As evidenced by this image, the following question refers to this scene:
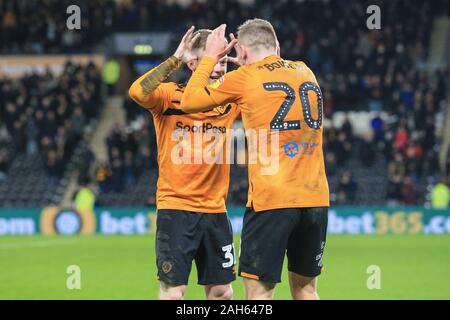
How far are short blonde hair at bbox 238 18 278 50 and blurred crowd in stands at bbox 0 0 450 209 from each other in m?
17.1

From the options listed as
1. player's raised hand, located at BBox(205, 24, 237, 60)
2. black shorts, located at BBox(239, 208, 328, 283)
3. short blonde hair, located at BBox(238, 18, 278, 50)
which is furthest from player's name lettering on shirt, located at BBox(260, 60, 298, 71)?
black shorts, located at BBox(239, 208, 328, 283)

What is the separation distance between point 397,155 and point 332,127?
198cm

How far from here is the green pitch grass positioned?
1130 cm

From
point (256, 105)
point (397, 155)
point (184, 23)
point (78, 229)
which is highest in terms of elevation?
point (184, 23)

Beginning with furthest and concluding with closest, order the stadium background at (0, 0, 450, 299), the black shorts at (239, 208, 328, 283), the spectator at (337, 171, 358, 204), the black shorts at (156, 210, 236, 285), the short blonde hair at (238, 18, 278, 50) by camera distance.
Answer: the spectator at (337, 171, 358, 204)
the stadium background at (0, 0, 450, 299)
the black shorts at (156, 210, 236, 285)
the short blonde hair at (238, 18, 278, 50)
the black shorts at (239, 208, 328, 283)

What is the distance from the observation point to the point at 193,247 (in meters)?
6.68

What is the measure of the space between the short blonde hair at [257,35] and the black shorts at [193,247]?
150 centimetres

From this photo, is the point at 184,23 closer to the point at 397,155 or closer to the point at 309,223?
the point at 397,155

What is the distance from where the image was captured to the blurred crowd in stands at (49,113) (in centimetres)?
2547

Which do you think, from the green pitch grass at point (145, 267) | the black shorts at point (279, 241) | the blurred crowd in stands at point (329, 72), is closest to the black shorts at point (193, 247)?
the black shorts at point (279, 241)

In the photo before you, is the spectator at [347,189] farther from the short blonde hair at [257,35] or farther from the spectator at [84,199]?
the short blonde hair at [257,35]

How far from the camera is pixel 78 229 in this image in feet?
73.0

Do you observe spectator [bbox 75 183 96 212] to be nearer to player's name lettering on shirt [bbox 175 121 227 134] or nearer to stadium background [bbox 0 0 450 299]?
stadium background [bbox 0 0 450 299]

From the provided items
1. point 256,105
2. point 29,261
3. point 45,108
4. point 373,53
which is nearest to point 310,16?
point 373,53
